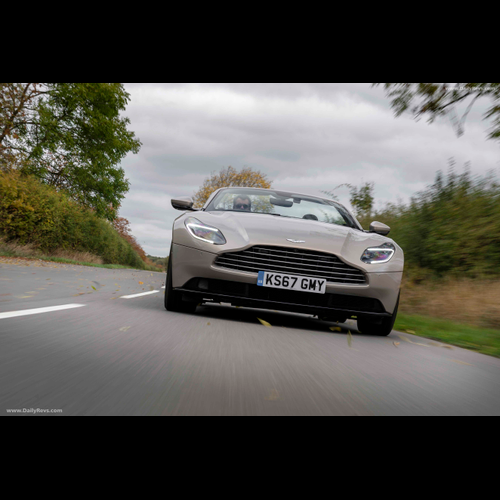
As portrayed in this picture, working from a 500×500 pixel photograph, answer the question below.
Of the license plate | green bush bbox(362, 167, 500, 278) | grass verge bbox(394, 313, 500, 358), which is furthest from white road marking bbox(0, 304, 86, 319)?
green bush bbox(362, 167, 500, 278)

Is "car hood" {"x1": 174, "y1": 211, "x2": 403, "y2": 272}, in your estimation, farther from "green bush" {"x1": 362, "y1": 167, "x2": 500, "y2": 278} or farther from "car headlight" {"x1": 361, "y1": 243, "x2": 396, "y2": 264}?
"green bush" {"x1": 362, "y1": 167, "x2": 500, "y2": 278}

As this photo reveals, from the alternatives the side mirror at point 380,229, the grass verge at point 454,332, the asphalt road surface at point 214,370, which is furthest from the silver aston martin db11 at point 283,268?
the grass verge at point 454,332

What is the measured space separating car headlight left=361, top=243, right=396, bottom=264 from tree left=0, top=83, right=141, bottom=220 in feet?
65.8

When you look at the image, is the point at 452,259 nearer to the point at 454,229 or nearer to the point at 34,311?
the point at 454,229

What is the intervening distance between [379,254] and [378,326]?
82 cm

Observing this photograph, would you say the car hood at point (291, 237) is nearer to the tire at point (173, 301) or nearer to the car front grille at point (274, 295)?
the car front grille at point (274, 295)

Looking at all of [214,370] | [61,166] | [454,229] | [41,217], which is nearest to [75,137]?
[61,166]

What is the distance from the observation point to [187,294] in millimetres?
5129

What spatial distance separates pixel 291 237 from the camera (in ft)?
16.3

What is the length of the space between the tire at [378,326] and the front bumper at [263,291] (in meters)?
0.34

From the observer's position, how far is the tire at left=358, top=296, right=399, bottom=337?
17.4 feet
